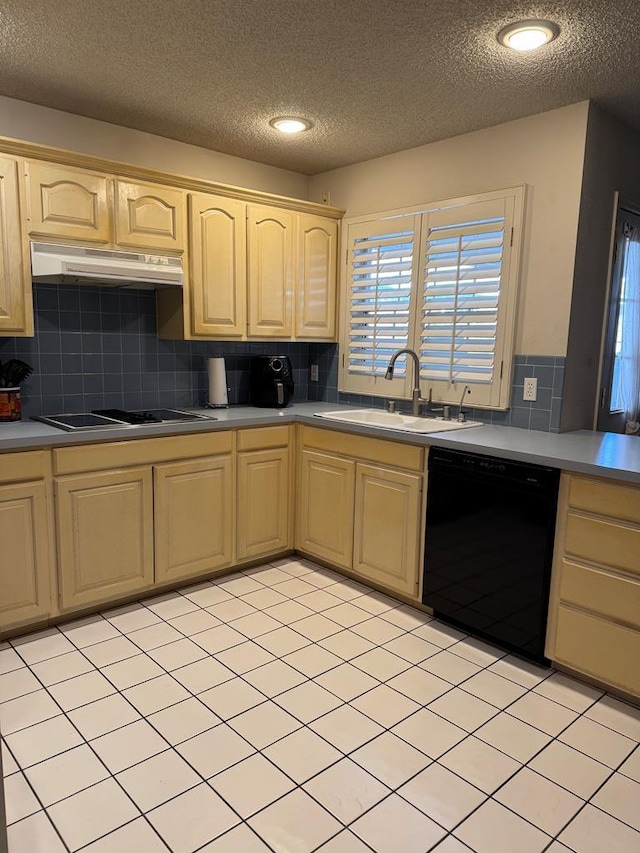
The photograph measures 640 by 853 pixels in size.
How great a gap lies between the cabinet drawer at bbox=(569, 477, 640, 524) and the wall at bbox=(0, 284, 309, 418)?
7.55ft

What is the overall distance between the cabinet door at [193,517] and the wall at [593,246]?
179 centimetres

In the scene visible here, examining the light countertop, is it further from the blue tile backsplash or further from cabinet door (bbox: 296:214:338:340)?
cabinet door (bbox: 296:214:338:340)

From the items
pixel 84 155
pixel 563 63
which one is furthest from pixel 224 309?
pixel 563 63

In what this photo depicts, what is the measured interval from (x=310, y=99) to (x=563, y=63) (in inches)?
42.9

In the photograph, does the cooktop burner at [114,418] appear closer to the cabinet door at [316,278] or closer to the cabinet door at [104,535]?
the cabinet door at [104,535]

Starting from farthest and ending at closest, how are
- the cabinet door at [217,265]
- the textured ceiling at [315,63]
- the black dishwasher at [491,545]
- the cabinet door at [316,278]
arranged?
the cabinet door at [316,278] < the cabinet door at [217,265] < the black dishwasher at [491,545] < the textured ceiling at [315,63]

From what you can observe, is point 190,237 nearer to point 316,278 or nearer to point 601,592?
point 316,278

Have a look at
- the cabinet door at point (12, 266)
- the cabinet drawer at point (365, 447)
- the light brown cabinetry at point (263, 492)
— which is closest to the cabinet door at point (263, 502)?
the light brown cabinetry at point (263, 492)

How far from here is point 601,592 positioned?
2250 mm

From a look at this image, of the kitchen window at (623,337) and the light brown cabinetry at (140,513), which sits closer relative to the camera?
the light brown cabinetry at (140,513)

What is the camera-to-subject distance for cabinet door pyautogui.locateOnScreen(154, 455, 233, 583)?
3.00 m

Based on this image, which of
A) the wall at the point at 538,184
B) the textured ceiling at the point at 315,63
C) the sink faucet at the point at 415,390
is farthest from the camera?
the sink faucet at the point at 415,390

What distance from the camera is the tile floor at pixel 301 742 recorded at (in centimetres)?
165

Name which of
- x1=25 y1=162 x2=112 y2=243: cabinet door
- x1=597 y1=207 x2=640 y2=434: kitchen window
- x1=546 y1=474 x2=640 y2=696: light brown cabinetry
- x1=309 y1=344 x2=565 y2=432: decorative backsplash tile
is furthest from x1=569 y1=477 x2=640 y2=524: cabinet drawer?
x1=25 y1=162 x2=112 y2=243: cabinet door
